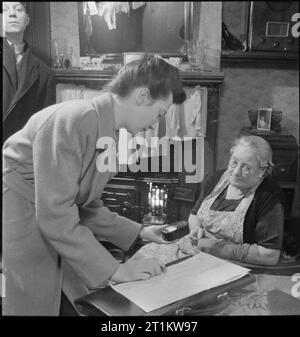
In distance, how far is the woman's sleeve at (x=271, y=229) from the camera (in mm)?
1024

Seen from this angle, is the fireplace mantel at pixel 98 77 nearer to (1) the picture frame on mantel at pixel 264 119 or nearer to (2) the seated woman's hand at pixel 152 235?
(1) the picture frame on mantel at pixel 264 119

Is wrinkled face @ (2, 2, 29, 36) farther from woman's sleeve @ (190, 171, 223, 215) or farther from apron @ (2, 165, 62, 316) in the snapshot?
woman's sleeve @ (190, 171, 223, 215)

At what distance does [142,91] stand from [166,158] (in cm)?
22

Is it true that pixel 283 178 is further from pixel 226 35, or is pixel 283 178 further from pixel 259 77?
pixel 226 35

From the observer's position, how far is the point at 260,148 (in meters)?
1.02

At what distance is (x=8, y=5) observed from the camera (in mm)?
1006

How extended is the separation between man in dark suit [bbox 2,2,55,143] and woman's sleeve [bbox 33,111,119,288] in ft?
0.78

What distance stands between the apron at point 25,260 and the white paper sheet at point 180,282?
18 centimetres

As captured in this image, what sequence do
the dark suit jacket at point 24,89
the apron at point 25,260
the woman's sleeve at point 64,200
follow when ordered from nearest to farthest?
1. the woman's sleeve at point 64,200
2. the apron at point 25,260
3. the dark suit jacket at point 24,89

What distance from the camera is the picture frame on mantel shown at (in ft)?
3.36

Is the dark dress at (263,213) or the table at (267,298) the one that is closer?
the table at (267,298)

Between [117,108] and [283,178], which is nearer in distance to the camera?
[117,108]


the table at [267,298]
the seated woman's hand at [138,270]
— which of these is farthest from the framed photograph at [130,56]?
the table at [267,298]
